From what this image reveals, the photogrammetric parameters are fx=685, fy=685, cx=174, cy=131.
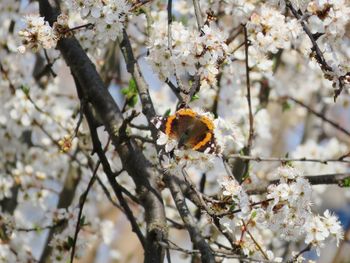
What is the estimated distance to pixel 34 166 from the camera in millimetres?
5684

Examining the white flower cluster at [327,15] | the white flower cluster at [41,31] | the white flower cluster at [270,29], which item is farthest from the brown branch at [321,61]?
the white flower cluster at [41,31]

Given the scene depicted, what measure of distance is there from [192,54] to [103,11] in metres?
0.40

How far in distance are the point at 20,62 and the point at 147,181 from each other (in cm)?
249

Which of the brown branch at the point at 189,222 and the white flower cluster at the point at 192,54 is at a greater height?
the white flower cluster at the point at 192,54

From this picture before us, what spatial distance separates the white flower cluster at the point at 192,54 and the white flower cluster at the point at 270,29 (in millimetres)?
441

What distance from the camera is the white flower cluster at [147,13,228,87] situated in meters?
2.75

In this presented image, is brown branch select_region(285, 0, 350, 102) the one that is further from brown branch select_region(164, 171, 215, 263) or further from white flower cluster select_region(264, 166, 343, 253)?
brown branch select_region(164, 171, 215, 263)

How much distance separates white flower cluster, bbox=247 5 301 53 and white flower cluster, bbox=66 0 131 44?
28.6 inches

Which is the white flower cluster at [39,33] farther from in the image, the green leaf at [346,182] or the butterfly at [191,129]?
the green leaf at [346,182]

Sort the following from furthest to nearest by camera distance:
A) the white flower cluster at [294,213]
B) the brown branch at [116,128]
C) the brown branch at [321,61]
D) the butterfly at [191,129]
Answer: the brown branch at [116,128] < the brown branch at [321,61] < the white flower cluster at [294,213] < the butterfly at [191,129]

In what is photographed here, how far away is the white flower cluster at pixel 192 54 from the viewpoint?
275cm

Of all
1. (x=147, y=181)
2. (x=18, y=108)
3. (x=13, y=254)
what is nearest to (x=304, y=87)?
(x=18, y=108)

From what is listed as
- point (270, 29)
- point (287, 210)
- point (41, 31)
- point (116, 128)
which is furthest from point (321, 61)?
point (41, 31)

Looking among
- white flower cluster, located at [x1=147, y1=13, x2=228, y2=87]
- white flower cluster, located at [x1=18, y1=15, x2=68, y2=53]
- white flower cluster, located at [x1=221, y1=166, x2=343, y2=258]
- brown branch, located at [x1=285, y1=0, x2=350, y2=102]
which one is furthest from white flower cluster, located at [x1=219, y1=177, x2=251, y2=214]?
white flower cluster, located at [x1=18, y1=15, x2=68, y2=53]
